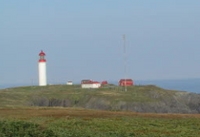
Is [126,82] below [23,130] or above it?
above

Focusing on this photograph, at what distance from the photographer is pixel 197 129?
114 feet

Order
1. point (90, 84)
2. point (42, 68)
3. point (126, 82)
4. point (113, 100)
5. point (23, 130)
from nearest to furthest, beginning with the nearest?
point (23, 130) → point (113, 100) → point (42, 68) → point (90, 84) → point (126, 82)

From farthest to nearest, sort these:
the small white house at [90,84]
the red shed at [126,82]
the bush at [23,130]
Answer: the red shed at [126,82] → the small white house at [90,84] → the bush at [23,130]

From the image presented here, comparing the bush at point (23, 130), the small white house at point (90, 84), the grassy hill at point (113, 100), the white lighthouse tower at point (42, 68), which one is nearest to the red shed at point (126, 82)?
the small white house at point (90, 84)

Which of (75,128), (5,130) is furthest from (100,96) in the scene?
(5,130)

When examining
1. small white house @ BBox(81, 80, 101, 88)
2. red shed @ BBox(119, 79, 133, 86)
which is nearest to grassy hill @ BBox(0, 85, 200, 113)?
small white house @ BBox(81, 80, 101, 88)

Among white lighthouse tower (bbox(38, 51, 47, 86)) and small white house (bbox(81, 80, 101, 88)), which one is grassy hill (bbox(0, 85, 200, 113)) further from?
white lighthouse tower (bbox(38, 51, 47, 86))

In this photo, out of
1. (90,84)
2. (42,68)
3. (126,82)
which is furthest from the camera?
(126,82)

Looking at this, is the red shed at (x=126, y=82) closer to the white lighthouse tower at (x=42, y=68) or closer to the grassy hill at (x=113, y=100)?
the grassy hill at (x=113, y=100)

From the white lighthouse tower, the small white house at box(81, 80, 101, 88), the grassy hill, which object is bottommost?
the grassy hill

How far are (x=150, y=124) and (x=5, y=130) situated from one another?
1258 cm

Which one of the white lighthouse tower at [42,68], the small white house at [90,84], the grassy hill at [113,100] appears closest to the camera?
the grassy hill at [113,100]

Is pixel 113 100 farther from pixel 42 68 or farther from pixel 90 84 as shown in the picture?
pixel 42 68

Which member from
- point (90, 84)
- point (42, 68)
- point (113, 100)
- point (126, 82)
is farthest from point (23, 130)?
point (126, 82)
